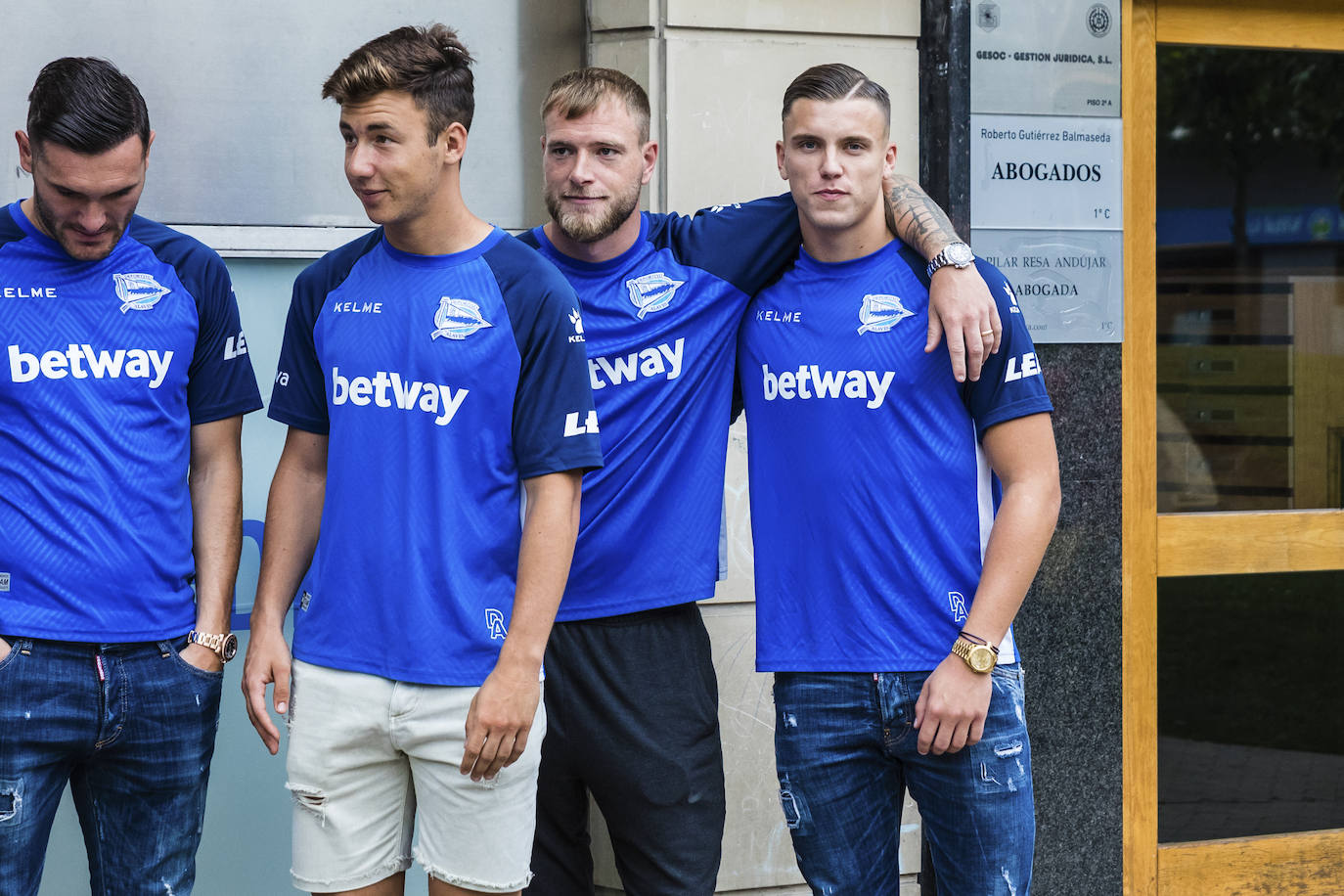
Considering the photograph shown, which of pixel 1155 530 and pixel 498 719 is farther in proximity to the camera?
pixel 1155 530

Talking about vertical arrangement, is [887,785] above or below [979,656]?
below

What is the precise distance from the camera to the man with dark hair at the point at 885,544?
2.77 metres

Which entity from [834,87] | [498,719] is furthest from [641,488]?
[834,87]

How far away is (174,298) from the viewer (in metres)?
2.88

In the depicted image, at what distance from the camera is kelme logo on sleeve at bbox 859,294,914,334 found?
9.32 feet

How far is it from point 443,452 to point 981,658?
1.03 metres

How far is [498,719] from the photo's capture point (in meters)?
2.55

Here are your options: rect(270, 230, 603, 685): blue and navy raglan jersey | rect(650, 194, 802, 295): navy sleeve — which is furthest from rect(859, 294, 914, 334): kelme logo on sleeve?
rect(270, 230, 603, 685): blue and navy raglan jersey

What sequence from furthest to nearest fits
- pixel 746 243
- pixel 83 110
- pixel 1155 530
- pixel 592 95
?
pixel 1155 530 < pixel 746 243 < pixel 592 95 < pixel 83 110

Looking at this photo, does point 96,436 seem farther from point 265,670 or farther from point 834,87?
point 834,87

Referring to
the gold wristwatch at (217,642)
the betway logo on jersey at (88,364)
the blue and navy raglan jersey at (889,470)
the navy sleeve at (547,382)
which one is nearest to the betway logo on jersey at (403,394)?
the navy sleeve at (547,382)

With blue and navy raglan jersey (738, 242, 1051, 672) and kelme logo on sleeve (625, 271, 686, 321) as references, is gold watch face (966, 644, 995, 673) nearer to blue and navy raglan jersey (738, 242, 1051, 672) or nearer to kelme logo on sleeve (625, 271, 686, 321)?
blue and navy raglan jersey (738, 242, 1051, 672)

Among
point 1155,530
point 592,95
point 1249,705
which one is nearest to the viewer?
point 592,95

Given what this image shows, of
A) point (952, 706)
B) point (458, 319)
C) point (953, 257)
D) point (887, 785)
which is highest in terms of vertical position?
point (953, 257)
